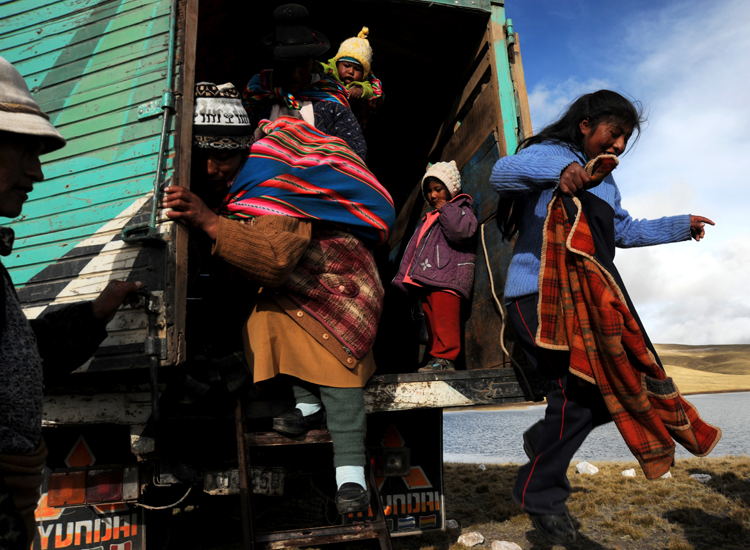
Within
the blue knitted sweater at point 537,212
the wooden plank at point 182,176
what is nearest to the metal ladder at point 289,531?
the wooden plank at point 182,176

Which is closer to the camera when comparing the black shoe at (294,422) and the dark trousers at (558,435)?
the dark trousers at (558,435)

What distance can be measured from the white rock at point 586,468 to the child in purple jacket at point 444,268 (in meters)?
2.87

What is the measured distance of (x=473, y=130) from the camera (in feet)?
11.6

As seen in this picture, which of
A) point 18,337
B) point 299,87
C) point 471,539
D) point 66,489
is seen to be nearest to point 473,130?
point 299,87

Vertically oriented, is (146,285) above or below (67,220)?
below

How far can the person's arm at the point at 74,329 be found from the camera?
5.77 ft

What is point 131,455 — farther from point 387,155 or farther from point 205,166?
point 387,155

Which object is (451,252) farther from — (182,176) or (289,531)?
(289,531)

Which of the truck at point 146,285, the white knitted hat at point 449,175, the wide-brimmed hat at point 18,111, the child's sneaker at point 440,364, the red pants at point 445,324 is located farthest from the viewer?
the white knitted hat at point 449,175

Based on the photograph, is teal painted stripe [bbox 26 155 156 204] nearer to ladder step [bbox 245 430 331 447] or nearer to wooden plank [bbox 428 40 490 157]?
ladder step [bbox 245 430 331 447]

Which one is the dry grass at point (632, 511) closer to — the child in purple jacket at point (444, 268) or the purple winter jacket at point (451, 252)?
the child in purple jacket at point (444, 268)

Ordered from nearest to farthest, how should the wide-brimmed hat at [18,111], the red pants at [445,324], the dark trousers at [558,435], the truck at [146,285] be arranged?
the wide-brimmed hat at [18,111] → the dark trousers at [558,435] → the truck at [146,285] → the red pants at [445,324]

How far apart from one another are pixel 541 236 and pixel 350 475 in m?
1.28

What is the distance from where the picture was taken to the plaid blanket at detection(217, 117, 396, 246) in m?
2.09
